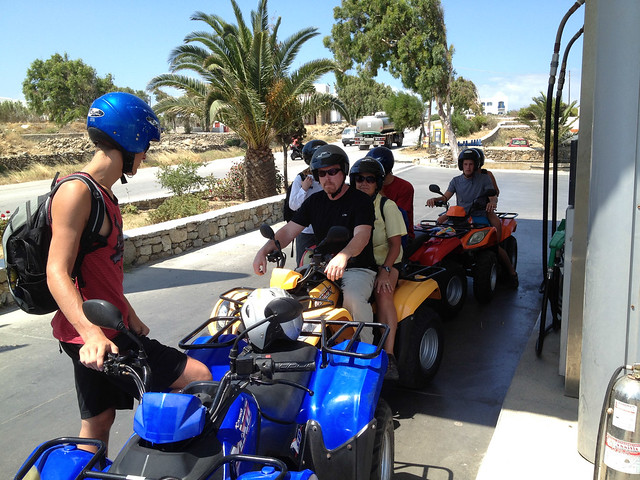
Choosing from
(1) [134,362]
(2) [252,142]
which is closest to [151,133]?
(1) [134,362]

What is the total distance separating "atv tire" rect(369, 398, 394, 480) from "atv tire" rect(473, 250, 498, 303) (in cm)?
384

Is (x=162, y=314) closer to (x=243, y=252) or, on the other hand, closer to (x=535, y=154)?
(x=243, y=252)

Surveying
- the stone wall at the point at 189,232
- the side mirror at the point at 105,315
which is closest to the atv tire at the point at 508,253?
the stone wall at the point at 189,232

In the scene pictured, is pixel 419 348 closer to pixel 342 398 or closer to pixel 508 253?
pixel 342 398

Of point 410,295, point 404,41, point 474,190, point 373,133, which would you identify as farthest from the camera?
point 373,133

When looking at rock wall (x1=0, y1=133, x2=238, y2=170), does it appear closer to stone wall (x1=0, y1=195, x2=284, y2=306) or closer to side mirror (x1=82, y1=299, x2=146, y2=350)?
stone wall (x1=0, y1=195, x2=284, y2=306)

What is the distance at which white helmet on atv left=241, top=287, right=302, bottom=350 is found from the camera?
2.64m

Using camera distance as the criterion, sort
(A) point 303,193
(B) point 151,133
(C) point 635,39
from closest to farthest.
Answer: (B) point 151,133
(C) point 635,39
(A) point 303,193

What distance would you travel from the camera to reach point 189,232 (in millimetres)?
10141

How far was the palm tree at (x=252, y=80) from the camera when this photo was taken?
1361 centimetres

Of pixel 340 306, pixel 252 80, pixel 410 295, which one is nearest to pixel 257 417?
pixel 340 306

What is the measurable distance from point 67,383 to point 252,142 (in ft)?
33.7

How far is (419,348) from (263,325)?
2016mm

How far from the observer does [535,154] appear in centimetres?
3064
